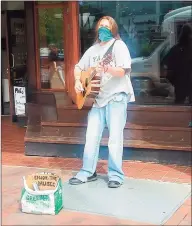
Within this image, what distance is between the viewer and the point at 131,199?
4.61 metres

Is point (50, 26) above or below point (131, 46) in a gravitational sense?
above

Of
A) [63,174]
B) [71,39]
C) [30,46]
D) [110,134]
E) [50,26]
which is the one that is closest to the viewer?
[110,134]

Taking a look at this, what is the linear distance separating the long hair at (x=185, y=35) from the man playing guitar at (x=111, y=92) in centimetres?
214

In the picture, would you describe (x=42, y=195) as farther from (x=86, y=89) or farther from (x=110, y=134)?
(x=86, y=89)

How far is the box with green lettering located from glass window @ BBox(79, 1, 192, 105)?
111 inches

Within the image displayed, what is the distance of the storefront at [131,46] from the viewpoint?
6.17 meters

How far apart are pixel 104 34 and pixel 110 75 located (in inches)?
16.5

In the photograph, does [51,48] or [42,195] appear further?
[51,48]

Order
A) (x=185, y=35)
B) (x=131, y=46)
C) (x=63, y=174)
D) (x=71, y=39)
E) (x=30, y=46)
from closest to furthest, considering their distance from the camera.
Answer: (x=63, y=174) < (x=185, y=35) < (x=131, y=46) < (x=71, y=39) < (x=30, y=46)

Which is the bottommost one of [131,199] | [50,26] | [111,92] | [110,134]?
[131,199]

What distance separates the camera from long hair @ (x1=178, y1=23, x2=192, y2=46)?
6668mm

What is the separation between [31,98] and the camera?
7.87 metres

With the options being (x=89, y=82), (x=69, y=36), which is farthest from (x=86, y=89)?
(x=69, y=36)

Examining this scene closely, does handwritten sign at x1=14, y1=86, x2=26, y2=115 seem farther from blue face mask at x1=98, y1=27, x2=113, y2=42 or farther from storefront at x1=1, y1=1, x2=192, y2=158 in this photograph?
blue face mask at x1=98, y1=27, x2=113, y2=42
